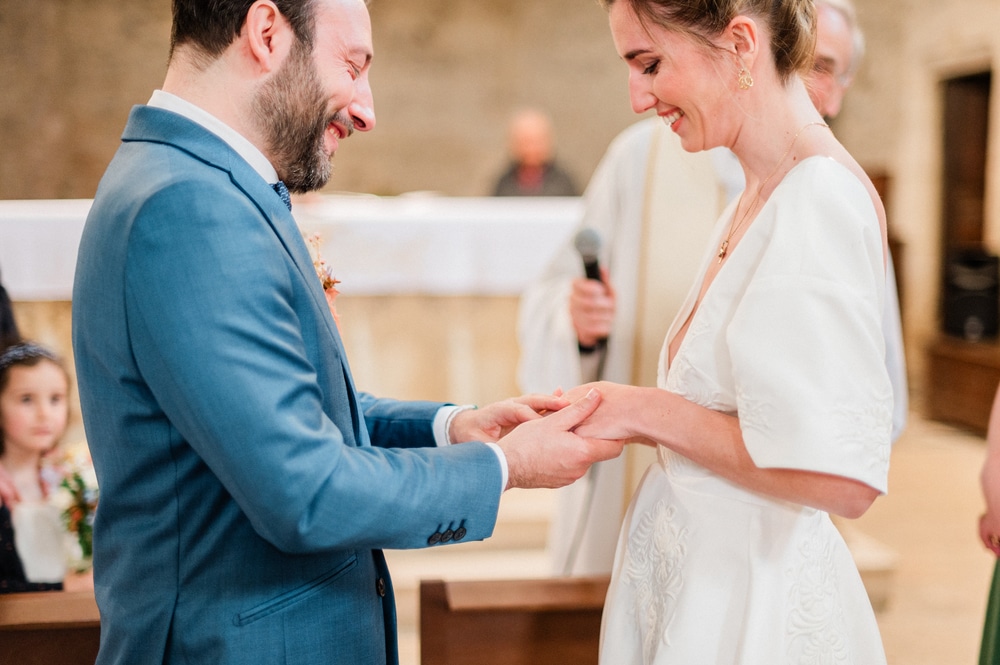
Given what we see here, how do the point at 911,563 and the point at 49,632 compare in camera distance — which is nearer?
the point at 49,632

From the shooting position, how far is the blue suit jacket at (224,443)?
1.26 m

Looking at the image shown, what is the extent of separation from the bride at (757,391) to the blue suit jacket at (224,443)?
364 millimetres

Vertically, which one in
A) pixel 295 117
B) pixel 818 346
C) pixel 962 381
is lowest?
pixel 962 381

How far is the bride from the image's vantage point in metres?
1.35

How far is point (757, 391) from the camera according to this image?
1380mm

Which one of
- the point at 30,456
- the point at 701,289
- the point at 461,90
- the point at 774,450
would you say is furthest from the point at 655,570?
the point at 461,90

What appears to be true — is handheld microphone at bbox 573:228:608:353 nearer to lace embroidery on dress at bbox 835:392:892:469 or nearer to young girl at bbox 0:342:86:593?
lace embroidery on dress at bbox 835:392:892:469

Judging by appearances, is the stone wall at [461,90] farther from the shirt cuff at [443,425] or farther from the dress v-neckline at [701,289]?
the dress v-neckline at [701,289]

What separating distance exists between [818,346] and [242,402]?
803 mm

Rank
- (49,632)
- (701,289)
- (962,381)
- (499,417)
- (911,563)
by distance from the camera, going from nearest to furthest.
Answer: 1. (701,289)
2. (499,417)
3. (49,632)
4. (911,563)
5. (962,381)

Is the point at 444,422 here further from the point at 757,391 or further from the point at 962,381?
the point at 962,381

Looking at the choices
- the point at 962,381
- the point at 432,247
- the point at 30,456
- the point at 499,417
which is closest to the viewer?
the point at 499,417

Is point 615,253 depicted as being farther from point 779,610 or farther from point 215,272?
point 215,272

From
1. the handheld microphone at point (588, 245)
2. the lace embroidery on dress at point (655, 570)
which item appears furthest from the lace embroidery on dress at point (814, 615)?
the handheld microphone at point (588, 245)
